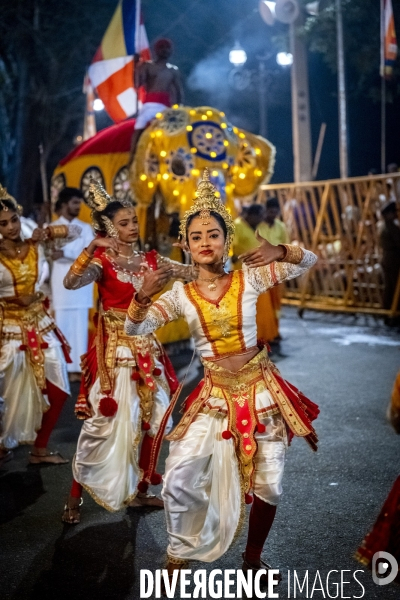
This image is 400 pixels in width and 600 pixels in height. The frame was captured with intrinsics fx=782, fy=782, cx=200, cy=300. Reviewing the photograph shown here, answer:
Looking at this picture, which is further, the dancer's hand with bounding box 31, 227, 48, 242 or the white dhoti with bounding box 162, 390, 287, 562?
the dancer's hand with bounding box 31, 227, 48, 242

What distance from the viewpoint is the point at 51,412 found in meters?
5.92

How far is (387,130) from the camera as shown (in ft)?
77.5

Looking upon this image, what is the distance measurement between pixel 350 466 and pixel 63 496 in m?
2.05

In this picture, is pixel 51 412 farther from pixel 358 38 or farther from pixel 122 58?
pixel 358 38

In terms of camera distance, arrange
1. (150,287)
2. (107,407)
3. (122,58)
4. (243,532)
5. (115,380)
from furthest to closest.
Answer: (122,58)
(115,380)
(107,407)
(243,532)
(150,287)

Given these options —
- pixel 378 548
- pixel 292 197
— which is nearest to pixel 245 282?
pixel 378 548

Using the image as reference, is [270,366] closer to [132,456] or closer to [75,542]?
[132,456]

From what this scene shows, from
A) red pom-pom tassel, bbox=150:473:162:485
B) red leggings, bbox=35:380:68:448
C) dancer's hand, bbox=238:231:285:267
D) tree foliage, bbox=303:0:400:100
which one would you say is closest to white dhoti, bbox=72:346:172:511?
red pom-pom tassel, bbox=150:473:162:485

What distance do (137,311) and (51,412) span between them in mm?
2347

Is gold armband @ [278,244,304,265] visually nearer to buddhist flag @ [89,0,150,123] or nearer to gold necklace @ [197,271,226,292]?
gold necklace @ [197,271,226,292]

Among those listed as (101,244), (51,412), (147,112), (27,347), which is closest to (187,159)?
(147,112)

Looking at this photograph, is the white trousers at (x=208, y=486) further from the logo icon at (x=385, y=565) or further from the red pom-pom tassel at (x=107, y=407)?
the red pom-pom tassel at (x=107, y=407)

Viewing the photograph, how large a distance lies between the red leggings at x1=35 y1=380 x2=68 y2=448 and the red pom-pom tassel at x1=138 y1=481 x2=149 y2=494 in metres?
1.16

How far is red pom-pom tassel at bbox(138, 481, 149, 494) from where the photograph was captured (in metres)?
5.04
